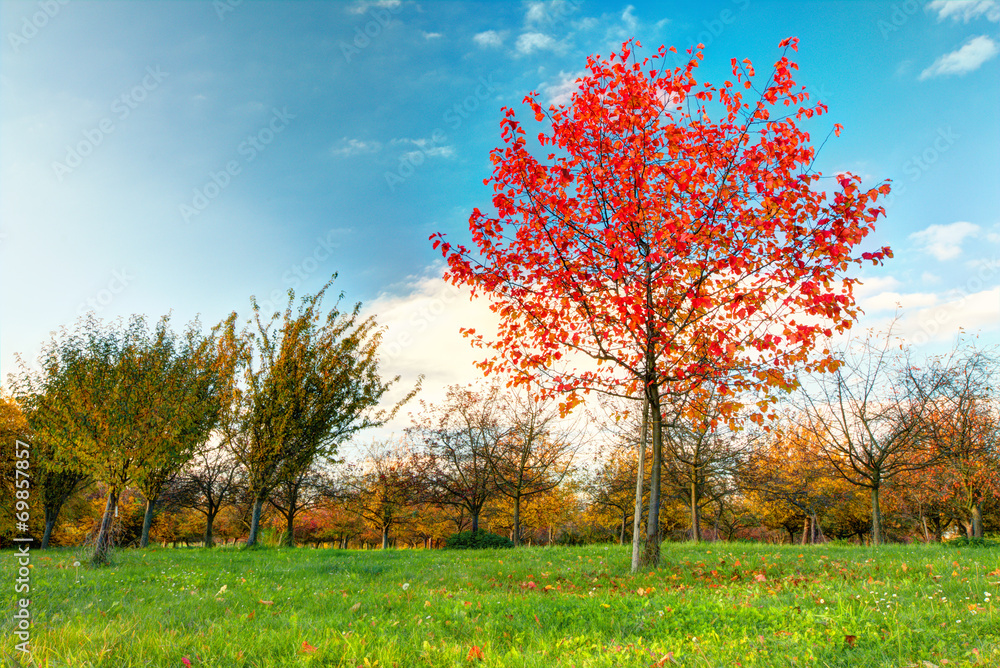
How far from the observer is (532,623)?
5734 millimetres

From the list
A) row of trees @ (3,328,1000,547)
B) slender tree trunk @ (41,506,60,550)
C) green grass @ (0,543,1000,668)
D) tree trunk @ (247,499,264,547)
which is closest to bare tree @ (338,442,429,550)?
row of trees @ (3,328,1000,547)

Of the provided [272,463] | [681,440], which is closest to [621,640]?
[272,463]

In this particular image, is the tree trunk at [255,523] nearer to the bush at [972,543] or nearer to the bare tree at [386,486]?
the bare tree at [386,486]

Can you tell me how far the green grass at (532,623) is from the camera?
4305 mm

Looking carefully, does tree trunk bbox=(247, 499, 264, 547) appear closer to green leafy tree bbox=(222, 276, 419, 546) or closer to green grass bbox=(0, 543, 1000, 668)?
green leafy tree bbox=(222, 276, 419, 546)

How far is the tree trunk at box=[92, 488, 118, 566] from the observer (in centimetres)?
1188

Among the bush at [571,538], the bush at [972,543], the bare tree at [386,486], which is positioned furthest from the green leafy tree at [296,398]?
the bush at [571,538]

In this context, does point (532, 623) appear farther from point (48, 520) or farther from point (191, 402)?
point (48, 520)

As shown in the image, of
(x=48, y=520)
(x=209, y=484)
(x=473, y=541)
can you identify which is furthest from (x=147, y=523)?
(x=473, y=541)

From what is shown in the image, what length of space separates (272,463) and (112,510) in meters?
5.73

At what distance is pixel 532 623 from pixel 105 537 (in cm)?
1186

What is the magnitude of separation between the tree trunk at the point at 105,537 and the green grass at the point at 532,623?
3175 millimetres

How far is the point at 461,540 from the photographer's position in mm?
21438

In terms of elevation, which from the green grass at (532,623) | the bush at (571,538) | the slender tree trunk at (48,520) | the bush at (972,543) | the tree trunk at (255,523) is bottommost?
the bush at (571,538)
